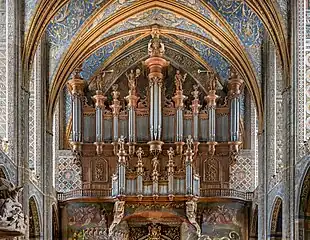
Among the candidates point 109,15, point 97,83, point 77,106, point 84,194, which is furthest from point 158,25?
point 84,194

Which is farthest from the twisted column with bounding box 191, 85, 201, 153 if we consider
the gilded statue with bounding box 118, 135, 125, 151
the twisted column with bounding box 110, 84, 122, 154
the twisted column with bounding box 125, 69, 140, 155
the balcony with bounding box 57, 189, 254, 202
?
A: the twisted column with bounding box 110, 84, 122, 154

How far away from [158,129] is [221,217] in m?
4.98

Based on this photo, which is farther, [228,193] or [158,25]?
[228,193]

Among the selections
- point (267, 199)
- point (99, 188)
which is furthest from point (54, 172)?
point (267, 199)

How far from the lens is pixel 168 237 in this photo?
44.3m

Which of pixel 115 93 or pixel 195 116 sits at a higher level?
pixel 115 93

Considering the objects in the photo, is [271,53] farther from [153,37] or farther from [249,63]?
[153,37]

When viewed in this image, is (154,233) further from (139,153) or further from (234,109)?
(234,109)

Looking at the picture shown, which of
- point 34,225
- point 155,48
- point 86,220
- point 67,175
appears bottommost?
point 86,220

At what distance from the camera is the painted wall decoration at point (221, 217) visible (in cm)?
4394

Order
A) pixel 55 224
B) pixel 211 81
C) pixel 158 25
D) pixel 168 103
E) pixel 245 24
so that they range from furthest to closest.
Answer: pixel 211 81, pixel 168 103, pixel 55 224, pixel 158 25, pixel 245 24

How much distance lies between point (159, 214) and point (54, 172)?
519cm

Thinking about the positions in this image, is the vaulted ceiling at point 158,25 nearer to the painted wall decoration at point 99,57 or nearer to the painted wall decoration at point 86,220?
the painted wall decoration at point 99,57

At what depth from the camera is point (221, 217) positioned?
44.1 meters
